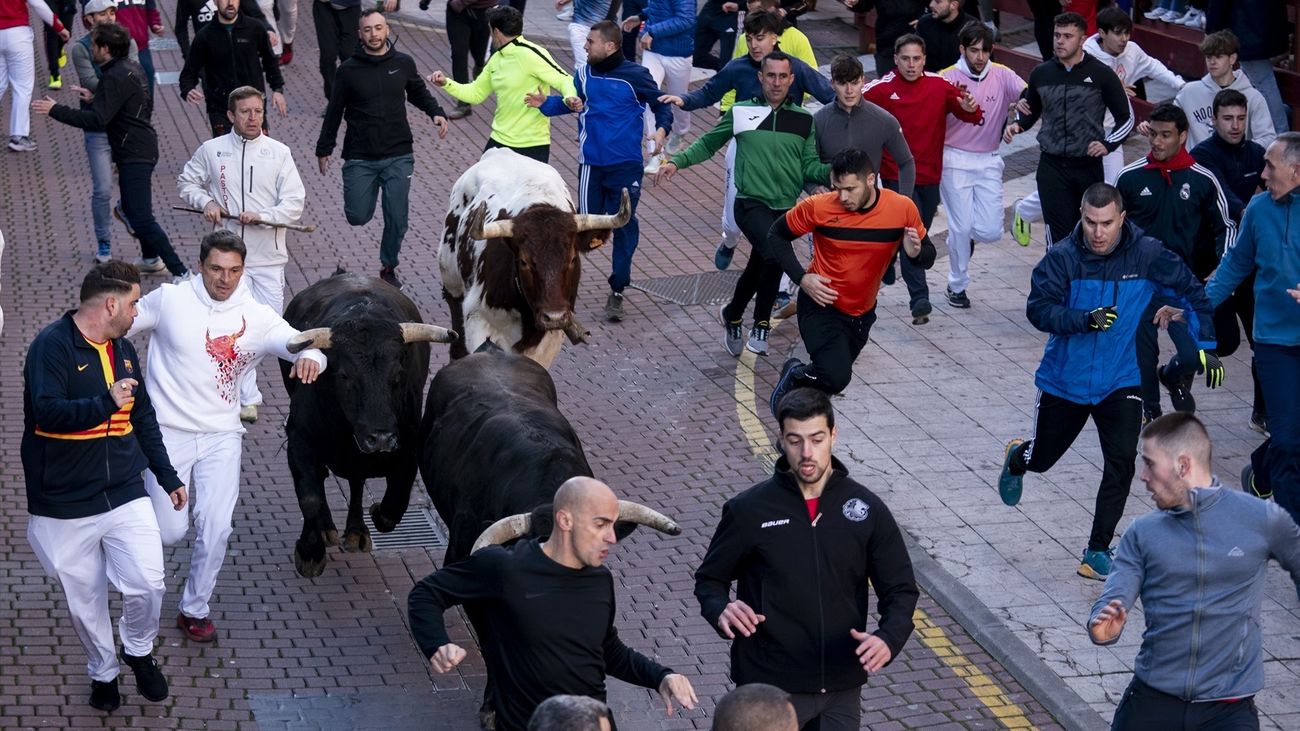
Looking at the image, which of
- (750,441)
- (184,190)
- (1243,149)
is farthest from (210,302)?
(1243,149)

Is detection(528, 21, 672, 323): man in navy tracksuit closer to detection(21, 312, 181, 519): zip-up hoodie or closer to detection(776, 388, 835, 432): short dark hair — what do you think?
detection(21, 312, 181, 519): zip-up hoodie

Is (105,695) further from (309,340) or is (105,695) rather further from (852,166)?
(852,166)

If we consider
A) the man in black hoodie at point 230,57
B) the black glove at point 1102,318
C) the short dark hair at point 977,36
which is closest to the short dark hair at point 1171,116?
the black glove at point 1102,318

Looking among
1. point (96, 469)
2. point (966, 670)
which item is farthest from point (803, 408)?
point (96, 469)

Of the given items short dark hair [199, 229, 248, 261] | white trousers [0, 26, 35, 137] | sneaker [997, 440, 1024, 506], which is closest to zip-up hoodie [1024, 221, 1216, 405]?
sneaker [997, 440, 1024, 506]

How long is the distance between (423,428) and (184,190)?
11.5 feet

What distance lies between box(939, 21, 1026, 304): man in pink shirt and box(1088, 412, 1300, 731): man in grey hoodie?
320 inches

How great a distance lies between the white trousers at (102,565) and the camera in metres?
8.52

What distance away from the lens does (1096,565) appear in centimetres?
1042

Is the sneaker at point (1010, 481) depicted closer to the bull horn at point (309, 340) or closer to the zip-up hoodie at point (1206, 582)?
the zip-up hoodie at point (1206, 582)

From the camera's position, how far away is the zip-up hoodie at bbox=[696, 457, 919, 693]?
6988 mm

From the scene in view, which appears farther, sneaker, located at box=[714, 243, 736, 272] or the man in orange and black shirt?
sneaker, located at box=[714, 243, 736, 272]

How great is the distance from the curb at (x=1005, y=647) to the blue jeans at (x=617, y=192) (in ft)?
15.7

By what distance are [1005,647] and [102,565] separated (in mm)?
4719
